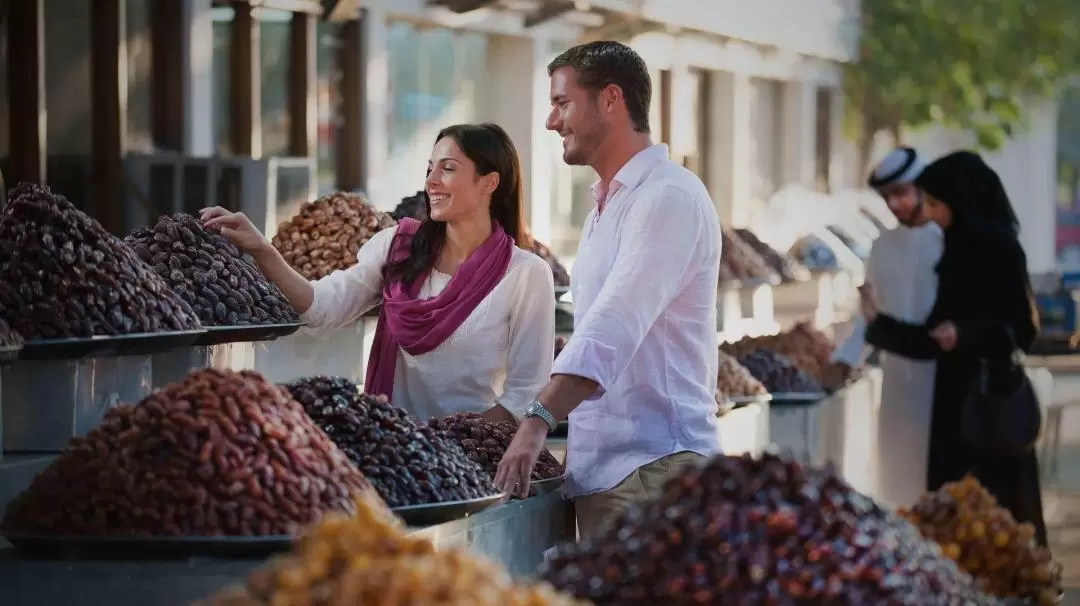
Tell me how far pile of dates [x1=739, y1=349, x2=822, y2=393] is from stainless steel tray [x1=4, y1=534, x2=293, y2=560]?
5.49m

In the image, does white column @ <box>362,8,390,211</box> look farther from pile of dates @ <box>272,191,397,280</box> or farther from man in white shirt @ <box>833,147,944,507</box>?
pile of dates @ <box>272,191,397,280</box>

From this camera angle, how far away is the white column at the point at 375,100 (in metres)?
11.2

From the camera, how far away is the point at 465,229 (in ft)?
16.4

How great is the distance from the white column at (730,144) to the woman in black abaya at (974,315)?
11.8 meters

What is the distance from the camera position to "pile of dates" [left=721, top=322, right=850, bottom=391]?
31.0ft

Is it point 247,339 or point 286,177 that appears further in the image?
point 286,177

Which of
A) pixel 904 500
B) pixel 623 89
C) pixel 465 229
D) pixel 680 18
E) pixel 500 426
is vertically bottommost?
pixel 904 500

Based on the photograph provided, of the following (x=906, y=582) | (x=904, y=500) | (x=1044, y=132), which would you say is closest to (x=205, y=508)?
(x=906, y=582)

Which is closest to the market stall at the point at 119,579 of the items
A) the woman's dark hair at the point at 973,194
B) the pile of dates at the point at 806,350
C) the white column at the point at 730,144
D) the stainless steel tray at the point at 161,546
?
the stainless steel tray at the point at 161,546

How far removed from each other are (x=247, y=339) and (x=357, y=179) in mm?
6912

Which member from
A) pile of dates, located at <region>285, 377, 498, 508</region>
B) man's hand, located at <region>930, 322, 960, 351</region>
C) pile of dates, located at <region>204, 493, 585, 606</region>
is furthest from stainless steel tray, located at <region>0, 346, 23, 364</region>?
man's hand, located at <region>930, 322, 960, 351</region>

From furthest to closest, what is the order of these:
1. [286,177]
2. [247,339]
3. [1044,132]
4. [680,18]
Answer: [1044,132] → [680,18] → [286,177] → [247,339]

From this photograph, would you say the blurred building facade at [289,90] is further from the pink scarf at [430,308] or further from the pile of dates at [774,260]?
the pink scarf at [430,308]

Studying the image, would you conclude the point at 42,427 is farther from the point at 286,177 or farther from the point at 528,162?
the point at 528,162
